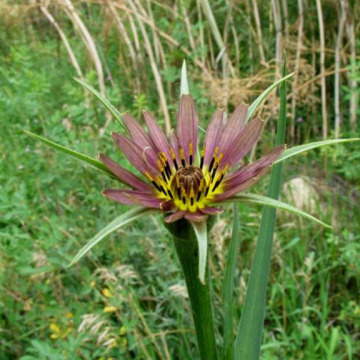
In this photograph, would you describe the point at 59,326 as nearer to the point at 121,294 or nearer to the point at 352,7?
the point at 121,294

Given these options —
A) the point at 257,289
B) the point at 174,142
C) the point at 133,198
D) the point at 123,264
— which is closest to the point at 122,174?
the point at 133,198

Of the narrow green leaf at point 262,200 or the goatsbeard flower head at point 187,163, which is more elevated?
the goatsbeard flower head at point 187,163

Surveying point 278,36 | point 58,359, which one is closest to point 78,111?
point 58,359

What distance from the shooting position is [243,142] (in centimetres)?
84

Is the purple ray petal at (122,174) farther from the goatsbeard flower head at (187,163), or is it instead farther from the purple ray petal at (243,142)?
the purple ray petal at (243,142)

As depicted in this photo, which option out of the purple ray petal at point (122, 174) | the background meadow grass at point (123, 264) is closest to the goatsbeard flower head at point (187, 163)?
the purple ray petal at point (122, 174)

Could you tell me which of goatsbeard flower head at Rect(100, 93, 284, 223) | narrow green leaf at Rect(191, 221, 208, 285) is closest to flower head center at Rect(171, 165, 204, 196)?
goatsbeard flower head at Rect(100, 93, 284, 223)

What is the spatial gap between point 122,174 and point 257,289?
1.03 ft

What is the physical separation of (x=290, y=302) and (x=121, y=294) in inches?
27.2

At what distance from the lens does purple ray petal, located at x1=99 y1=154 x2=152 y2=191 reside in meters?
0.74

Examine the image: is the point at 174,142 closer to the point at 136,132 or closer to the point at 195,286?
the point at 136,132

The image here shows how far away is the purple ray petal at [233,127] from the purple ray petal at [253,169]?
0.20 ft

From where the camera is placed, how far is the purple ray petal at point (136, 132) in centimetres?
85

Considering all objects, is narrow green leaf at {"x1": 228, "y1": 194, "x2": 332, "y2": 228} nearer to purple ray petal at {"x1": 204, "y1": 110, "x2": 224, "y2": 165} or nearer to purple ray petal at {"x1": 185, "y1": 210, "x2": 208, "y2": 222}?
purple ray petal at {"x1": 185, "y1": 210, "x2": 208, "y2": 222}
